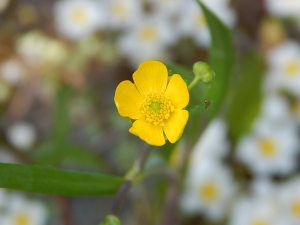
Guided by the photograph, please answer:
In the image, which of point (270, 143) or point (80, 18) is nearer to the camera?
point (270, 143)

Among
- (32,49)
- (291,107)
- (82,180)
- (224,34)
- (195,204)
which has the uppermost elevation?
(32,49)

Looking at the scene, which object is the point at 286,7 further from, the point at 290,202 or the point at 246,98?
the point at 290,202

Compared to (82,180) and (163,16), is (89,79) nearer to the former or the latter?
(163,16)

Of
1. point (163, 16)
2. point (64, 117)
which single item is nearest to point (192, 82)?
point (64, 117)

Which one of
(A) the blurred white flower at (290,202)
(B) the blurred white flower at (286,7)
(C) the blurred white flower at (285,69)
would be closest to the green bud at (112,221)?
(A) the blurred white flower at (290,202)

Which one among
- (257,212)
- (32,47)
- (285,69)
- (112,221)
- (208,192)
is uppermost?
(32,47)

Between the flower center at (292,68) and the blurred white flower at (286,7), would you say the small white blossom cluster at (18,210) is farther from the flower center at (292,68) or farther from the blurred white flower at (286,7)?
the blurred white flower at (286,7)

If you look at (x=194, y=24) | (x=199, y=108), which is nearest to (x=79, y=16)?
(x=194, y=24)
